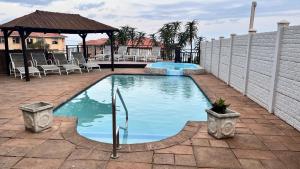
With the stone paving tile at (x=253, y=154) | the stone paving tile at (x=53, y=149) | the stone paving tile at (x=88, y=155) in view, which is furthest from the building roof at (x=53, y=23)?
the stone paving tile at (x=253, y=154)

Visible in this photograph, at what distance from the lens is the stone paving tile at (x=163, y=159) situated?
10.6 feet

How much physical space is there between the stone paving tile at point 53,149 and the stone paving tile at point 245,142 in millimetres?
2489

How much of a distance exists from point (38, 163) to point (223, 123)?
280 cm

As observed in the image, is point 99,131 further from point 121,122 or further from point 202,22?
point 202,22

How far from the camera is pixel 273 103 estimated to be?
17.7 feet

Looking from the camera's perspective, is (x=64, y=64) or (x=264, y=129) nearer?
(x=264, y=129)

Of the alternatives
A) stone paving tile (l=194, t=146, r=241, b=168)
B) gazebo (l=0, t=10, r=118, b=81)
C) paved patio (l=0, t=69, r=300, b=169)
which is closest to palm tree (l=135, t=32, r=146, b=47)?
gazebo (l=0, t=10, r=118, b=81)

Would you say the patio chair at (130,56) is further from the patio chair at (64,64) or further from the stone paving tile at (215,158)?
the stone paving tile at (215,158)

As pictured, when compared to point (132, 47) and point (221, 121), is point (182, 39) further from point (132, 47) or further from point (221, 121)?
point (221, 121)

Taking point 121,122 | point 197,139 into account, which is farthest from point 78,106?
point 197,139

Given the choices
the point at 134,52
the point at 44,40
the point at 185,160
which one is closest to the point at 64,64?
the point at 134,52

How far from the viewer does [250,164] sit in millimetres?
3186

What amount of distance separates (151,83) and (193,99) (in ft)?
10.3

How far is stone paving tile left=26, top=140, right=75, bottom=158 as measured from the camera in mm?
3380
